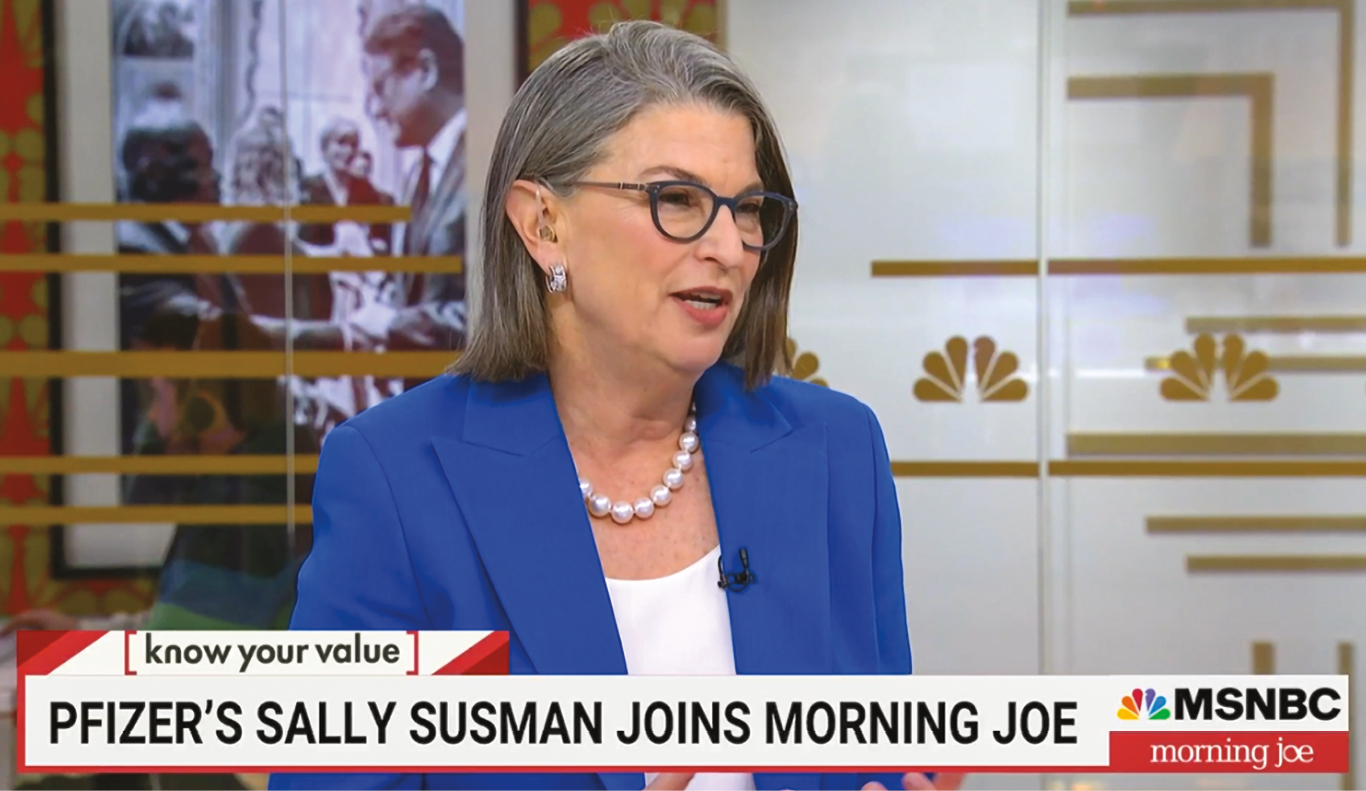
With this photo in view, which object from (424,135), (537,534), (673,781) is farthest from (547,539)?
(424,135)

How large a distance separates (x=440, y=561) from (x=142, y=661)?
45 centimetres

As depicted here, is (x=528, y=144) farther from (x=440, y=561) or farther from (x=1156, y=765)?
(x=1156, y=765)

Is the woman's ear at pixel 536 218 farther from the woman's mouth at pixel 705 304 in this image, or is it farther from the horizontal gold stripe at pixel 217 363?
the horizontal gold stripe at pixel 217 363

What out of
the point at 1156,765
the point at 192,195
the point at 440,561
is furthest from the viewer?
the point at 192,195

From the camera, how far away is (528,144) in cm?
135

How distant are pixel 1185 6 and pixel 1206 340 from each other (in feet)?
2.90

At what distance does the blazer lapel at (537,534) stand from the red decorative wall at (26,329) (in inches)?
95.8

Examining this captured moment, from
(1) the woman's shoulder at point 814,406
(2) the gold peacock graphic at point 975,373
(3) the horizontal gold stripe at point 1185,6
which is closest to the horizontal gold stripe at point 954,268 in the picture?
(2) the gold peacock graphic at point 975,373

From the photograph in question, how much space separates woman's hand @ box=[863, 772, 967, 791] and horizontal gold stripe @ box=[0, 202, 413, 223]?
2.47m

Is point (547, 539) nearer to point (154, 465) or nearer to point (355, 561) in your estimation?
point (355, 561)

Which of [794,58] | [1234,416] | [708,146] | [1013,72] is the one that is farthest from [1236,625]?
[708,146]

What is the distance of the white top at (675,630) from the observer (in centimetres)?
131

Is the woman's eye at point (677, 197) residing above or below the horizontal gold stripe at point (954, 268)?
above

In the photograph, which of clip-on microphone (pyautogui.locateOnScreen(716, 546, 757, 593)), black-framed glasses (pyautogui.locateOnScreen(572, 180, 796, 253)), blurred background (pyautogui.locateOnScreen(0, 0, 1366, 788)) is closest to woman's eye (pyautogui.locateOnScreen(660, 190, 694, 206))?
black-framed glasses (pyautogui.locateOnScreen(572, 180, 796, 253))
